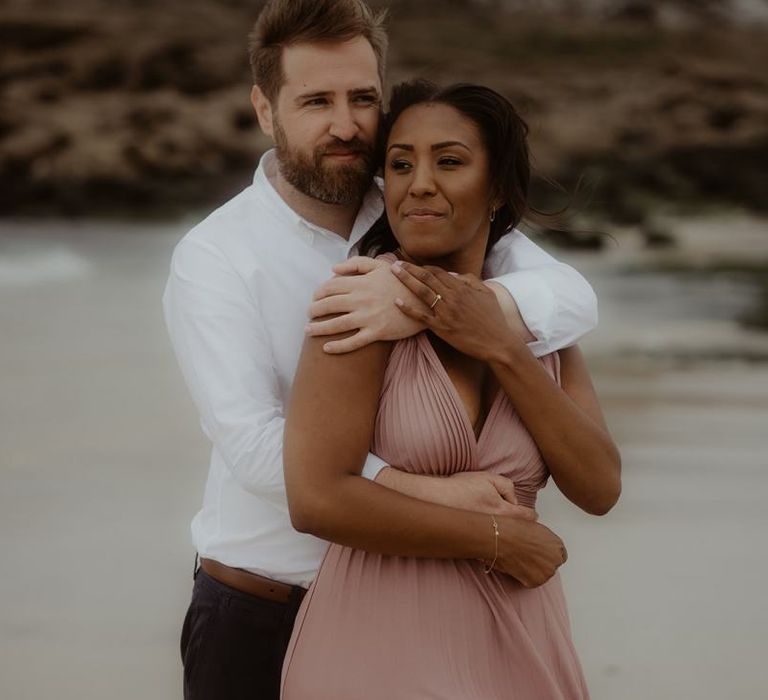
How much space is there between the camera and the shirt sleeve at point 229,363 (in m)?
2.64

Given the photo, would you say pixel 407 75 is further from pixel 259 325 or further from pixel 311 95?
pixel 259 325

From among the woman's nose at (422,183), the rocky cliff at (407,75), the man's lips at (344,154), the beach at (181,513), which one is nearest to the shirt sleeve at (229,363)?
the man's lips at (344,154)

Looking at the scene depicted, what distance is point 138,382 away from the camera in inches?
417

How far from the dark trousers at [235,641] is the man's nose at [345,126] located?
31.8 inches

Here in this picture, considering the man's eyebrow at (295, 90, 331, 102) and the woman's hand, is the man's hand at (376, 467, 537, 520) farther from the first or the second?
the man's eyebrow at (295, 90, 331, 102)

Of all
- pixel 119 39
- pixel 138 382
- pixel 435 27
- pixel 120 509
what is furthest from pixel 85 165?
pixel 120 509

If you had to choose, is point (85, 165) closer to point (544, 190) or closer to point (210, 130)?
point (210, 130)

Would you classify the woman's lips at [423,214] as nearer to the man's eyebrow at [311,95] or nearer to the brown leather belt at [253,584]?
the man's eyebrow at [311,95]

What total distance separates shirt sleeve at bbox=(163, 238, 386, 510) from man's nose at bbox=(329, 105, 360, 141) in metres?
0.30

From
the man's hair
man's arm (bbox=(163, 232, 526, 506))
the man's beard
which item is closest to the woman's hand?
man's arm (bbox=(163, 232, 526, 506))

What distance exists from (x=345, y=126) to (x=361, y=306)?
50 centimetres

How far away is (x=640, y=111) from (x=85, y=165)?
301 inches

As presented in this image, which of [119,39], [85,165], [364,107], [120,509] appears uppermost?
[119,39]

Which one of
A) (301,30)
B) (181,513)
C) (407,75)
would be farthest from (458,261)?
(407,75)
